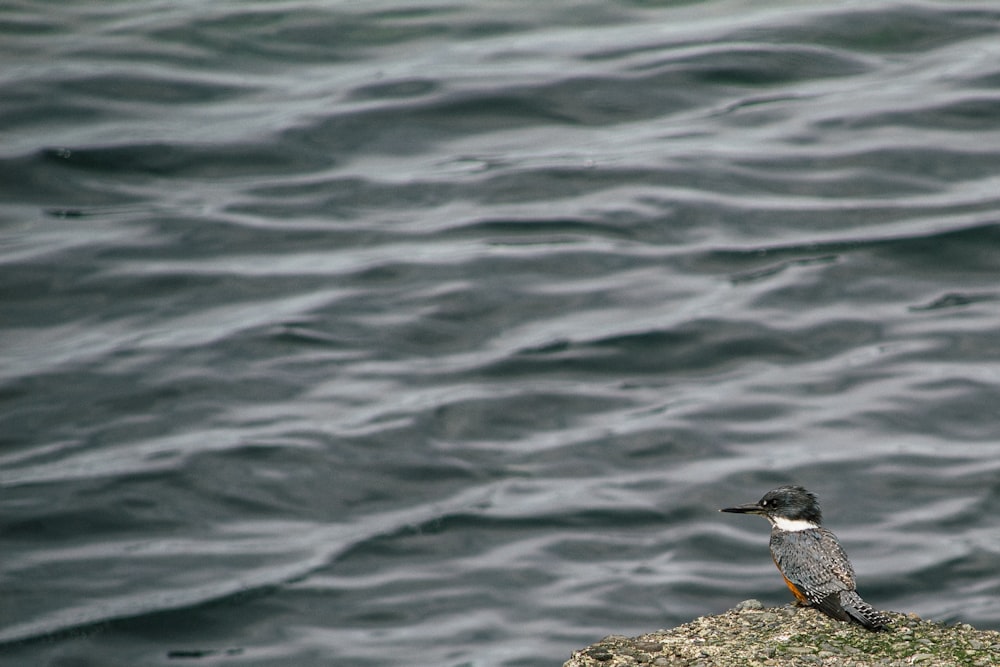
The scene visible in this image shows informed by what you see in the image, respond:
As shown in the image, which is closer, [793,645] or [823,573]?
[793,645]

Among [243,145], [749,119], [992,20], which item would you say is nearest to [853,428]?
[749,119]

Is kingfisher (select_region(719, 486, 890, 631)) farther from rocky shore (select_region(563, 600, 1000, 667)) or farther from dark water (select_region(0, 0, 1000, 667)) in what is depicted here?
dark water (select_region(0, 0, 1000, 667))

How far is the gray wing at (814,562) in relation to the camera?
646cm

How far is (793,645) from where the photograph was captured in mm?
6062

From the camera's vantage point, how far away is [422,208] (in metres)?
14.2

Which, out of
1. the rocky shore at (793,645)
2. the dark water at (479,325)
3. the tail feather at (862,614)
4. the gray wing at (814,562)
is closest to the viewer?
the rocky shore at (793,645)

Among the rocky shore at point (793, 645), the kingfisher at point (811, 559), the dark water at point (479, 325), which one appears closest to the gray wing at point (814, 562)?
the kingfisher at point (811, 559)

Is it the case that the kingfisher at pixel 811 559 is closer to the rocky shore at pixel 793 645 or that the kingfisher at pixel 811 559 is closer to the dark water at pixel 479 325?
the rocky shore at pixel 793 645

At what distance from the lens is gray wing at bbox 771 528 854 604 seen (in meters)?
6.46

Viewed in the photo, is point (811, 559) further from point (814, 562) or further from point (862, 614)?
point (862, 614)

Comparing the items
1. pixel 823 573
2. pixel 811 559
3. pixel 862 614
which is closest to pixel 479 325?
pixel 811 559

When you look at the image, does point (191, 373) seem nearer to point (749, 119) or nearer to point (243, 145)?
point (243, 145)

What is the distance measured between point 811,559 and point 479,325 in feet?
18.6

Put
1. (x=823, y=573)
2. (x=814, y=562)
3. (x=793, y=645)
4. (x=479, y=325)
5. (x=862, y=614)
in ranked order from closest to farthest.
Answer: (x=793, y=645), (x=862, y=614), (x=823, y=573), (x=814, y=562), (x=479, y=325)
